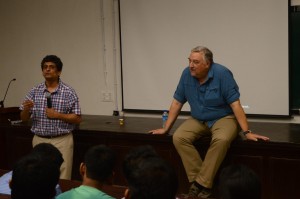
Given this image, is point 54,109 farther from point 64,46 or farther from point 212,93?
point 64,46

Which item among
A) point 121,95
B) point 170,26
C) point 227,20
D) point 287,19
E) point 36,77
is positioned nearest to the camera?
point 287,19

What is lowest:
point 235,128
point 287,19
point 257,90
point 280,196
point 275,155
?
point 280,196

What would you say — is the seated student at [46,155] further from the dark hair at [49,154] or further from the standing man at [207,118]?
the standing man at [207,118]

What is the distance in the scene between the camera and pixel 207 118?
337cm

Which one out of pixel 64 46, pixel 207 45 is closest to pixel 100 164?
pixel 207 45

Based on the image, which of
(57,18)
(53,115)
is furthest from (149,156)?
(57,18)

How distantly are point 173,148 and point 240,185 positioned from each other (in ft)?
7.00

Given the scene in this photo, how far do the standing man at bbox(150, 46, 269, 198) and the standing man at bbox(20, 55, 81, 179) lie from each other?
976mm

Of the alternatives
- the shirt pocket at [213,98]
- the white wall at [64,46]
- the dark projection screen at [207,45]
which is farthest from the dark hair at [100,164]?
the white wall at [64,46]

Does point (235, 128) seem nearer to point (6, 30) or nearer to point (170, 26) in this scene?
point (170, 26)

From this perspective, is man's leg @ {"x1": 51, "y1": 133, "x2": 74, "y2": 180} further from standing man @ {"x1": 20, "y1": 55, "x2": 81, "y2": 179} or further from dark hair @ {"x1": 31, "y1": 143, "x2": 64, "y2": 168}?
dark hair @ {"x1": 31, "y1": 143, "x2": 64, "y2": 168}

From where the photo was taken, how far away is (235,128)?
3252 millimetres

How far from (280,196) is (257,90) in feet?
4.04

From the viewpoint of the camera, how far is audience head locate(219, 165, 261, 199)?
1.41 metres
